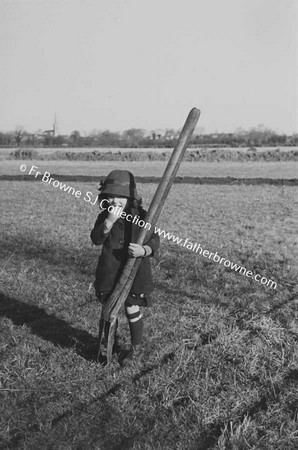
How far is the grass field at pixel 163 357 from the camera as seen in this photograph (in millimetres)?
2877

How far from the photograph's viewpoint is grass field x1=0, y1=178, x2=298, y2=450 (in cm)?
288

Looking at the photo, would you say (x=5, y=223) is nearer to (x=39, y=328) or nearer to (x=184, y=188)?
(x=39, y=328)

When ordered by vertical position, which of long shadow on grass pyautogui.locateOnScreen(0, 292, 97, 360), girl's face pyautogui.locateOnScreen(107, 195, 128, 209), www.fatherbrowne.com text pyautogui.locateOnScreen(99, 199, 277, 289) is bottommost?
long shadow on grass pyautogui.locateOnScreen(0, 292, 97, 360)

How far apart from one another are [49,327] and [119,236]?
1364mm

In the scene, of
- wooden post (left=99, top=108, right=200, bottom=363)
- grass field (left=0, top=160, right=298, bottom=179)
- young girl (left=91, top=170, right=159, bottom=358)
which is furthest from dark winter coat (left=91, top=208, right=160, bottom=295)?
grass field (left=0, top=160, right=298, bottom=179)

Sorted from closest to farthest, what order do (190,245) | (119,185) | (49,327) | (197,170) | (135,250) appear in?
(135,250) < (119,185) < (49,327) < (190,245) < (197,170)

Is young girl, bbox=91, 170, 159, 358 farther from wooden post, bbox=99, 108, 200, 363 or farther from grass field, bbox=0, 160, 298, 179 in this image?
grass field, bbox=0, 160, 298, 179

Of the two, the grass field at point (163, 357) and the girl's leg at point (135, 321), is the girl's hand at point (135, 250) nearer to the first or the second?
the girl's leg at point (135, 321)

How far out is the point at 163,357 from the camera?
151 inches

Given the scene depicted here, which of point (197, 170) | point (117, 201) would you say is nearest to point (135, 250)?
point (117, 201)

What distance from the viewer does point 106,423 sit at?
295 centimetres

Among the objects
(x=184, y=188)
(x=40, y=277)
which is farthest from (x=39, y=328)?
(x=184, y=188)

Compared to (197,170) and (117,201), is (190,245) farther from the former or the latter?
(197,170)

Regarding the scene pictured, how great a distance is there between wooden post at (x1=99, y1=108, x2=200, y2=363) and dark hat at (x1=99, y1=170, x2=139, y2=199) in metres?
0.21
